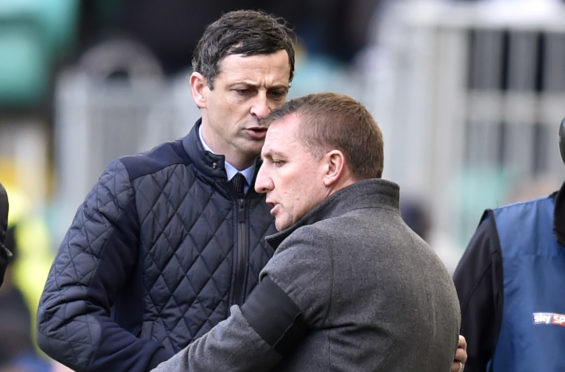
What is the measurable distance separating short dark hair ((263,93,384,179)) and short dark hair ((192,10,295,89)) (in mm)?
400

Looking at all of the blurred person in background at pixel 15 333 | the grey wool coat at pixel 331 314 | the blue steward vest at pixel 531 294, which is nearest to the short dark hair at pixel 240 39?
the grey wool coat at pixel 331 314

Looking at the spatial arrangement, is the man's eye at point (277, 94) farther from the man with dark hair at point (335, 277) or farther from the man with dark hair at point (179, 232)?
the man with dark hair at point (335, 277)

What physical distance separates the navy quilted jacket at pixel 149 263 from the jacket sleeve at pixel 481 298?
0.58 m

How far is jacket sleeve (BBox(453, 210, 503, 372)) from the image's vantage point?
11.6 feet

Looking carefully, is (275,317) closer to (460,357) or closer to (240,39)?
(460,357)

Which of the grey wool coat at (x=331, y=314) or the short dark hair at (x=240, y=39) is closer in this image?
the grey wool coat at (x=331, y=314)

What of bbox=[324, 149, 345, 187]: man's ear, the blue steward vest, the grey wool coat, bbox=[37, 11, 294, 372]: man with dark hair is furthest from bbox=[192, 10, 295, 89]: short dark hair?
the blue steward vest

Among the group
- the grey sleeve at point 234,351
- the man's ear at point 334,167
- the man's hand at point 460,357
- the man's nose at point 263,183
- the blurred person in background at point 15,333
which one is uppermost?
the man's ear at point 334,167

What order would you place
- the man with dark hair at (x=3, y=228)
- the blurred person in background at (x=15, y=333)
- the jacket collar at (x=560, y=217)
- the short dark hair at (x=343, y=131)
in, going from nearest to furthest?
the short dark hair at (x=343, y=131) < the man with dark hair at (x=3, y=228) < the jacket collar at (x=560, y=217) < the blurred person in background at (x=15, y=333)

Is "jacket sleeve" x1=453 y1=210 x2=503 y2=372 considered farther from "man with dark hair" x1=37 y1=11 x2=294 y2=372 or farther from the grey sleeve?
the grey sleeve

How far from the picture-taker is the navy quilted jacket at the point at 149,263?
3.19 m

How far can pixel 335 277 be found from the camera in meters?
2.80

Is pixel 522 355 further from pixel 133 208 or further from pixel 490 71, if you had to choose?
pixel 490 71

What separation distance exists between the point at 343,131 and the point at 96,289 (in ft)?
2.46
